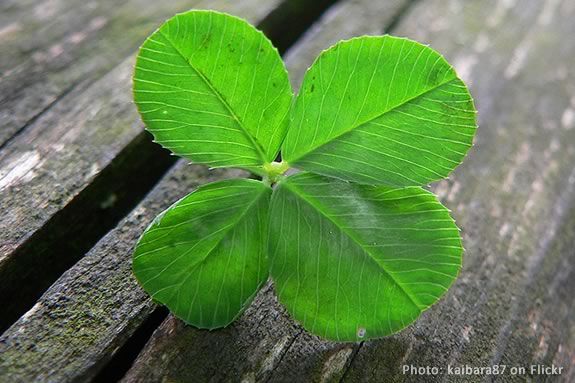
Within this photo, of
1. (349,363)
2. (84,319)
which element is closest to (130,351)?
(84,319)

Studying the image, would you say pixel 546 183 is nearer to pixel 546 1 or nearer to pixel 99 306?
pixel 546 1

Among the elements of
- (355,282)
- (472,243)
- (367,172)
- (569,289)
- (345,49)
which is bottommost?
(569,289)

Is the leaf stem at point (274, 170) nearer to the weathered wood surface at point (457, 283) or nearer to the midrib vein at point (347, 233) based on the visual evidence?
the midrib vein at point (347, 233)

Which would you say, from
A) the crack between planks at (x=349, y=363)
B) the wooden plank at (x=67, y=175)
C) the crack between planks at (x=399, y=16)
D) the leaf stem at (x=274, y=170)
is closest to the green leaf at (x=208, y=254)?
the leaf stem at (x=274, y=170)

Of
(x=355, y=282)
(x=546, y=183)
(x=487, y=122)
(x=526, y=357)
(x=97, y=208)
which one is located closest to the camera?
(x=355, y=282)

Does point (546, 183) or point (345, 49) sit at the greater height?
point (345, 49)

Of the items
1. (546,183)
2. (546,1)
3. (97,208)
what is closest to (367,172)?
(97,208)

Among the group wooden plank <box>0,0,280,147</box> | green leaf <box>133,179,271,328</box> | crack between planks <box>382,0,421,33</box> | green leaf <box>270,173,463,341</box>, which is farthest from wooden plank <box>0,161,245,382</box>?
crack between planks <box>382,0,421,33</box>
